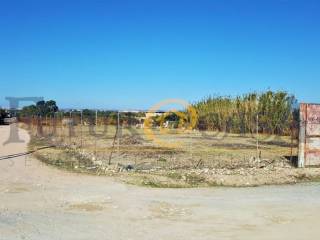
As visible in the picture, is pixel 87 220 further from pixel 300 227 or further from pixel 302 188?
pixel 302 188

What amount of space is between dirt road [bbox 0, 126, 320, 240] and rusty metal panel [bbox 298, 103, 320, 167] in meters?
3.86

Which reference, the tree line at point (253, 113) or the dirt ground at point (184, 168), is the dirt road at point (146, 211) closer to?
the dirt ground at point (184, 168)

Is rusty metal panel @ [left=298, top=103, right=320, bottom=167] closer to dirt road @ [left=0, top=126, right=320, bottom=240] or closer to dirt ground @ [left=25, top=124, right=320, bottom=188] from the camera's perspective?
dirt ground @ [left=25, top=124, right=320, bottom=188]

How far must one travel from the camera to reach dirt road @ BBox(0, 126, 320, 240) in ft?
25.1

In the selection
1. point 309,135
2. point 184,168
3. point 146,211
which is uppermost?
point 309,135

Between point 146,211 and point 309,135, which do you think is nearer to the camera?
point 146,211

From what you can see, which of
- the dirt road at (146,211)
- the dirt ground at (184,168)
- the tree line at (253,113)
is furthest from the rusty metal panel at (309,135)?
the tree line at (253,113)

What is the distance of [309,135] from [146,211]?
956 cm

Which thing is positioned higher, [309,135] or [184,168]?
[309,135]

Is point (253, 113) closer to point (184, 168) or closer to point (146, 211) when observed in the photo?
point (184, 168)

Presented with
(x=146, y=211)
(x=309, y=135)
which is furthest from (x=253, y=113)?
(x=146, y=211)

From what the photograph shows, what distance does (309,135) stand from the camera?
1697cm

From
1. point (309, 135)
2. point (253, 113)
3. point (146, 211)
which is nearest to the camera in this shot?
point (146, 211)

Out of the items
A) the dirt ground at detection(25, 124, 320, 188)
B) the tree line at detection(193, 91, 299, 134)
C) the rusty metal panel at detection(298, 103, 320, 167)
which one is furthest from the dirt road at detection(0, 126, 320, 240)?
the tree line at detection(193, 91, 299, 134)
